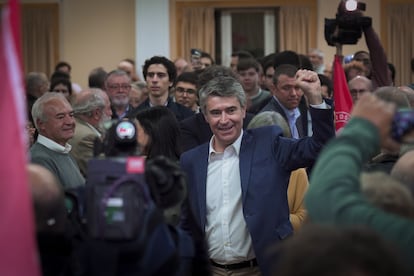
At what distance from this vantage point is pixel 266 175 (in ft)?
12.8

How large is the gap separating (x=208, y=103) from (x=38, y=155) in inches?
44.3

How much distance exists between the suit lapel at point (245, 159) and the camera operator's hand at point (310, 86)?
36 cm

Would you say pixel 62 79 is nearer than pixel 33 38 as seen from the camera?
Yes

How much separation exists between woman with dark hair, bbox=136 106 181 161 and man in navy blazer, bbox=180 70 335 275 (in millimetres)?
229

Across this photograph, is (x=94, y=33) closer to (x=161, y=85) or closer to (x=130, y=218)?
(x=161, y=85)

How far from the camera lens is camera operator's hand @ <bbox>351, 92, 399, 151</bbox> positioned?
2.15m

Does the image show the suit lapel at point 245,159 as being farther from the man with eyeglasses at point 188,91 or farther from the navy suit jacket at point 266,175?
the man with eyeglasses at point 188,91

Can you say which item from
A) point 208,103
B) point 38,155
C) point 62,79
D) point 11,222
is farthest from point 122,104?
point 11,222

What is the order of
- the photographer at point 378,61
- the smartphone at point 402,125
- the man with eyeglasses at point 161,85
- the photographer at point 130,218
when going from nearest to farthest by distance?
the smartphone at point 402,125 < the photographer at point 130,218 < the photographer at point 378,61 < the man with eyeglasses at point 161,85

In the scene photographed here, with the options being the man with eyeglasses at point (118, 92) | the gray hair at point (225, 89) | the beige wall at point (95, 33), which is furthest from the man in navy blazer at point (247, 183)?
the beige wall at point (95, 33)

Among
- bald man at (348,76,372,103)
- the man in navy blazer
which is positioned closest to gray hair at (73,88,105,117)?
bald man at (348,76,372,103)

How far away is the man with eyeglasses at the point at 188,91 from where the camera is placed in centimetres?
726

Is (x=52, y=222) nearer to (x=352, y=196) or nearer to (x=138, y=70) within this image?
(x=352, y=196)

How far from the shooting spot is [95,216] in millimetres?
2422
